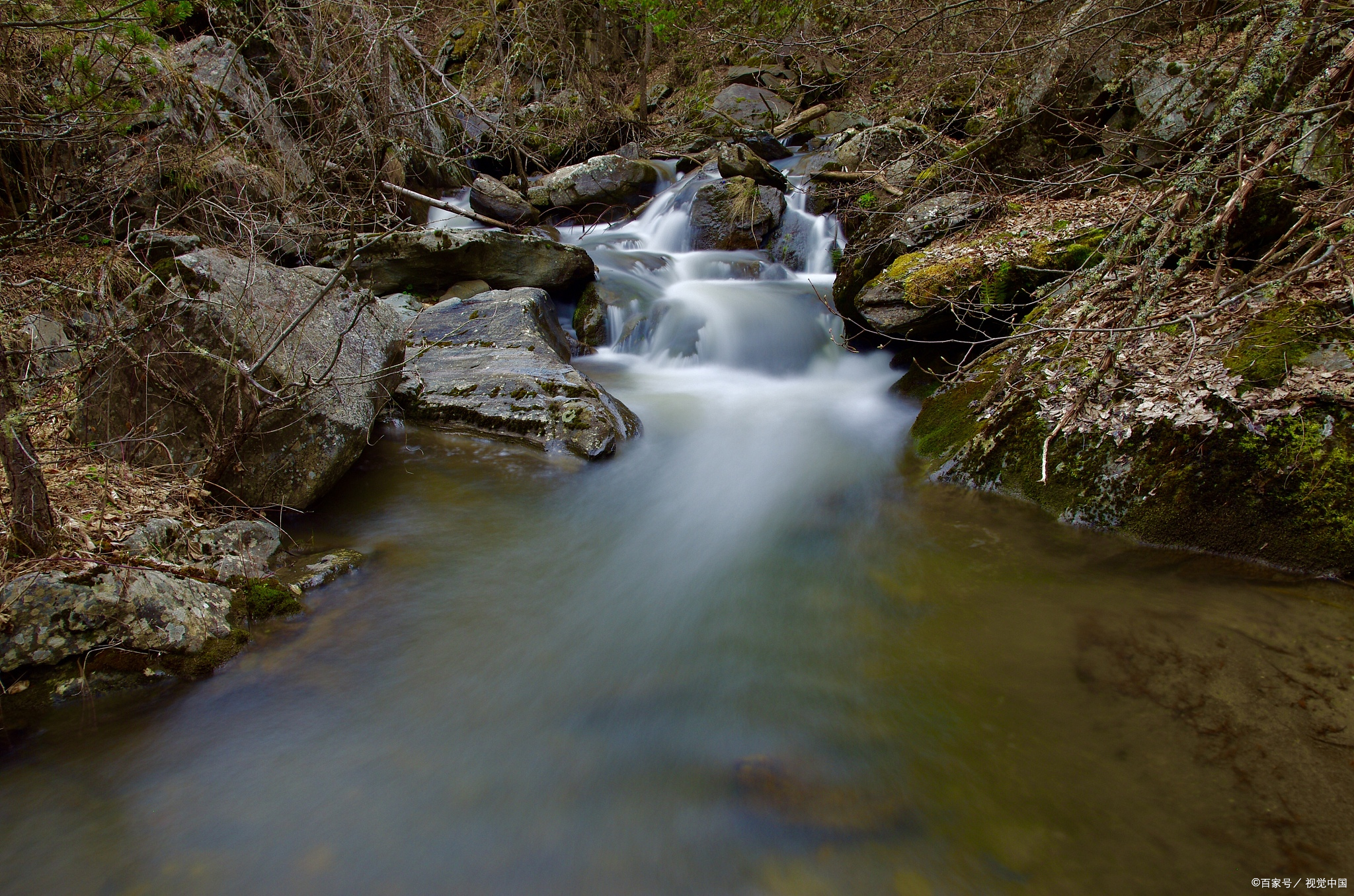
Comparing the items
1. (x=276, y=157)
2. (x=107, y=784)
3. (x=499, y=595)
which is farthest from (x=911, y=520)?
(x=276, y=157)

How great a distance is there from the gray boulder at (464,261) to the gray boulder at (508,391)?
5.15 feet

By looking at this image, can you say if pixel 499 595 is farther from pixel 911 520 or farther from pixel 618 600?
pixel 911 520

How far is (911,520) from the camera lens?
175 inches

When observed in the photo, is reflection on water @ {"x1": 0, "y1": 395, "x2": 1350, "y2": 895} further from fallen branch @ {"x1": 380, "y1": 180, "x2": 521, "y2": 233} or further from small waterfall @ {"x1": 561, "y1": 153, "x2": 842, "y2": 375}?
small waterfall @ {"x1": 561, "y1": 153, "x2": 842, "y2": 375}

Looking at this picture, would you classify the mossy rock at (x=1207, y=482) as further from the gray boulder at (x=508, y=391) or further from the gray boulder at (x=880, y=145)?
the gray boulder at (x=880, y=145)

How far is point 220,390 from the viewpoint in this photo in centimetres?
404

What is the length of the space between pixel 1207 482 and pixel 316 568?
5134mm

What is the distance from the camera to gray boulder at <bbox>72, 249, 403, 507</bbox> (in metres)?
3.83

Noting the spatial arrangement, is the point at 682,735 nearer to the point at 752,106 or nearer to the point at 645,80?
the point at 752,106

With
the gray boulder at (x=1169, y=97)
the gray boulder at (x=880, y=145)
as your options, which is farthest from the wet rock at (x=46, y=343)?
the gray boulder at (x=880, y=145)

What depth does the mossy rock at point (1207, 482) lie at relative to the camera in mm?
3240

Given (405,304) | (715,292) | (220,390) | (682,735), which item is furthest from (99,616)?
(715,292)

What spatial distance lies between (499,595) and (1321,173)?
5.83 metres

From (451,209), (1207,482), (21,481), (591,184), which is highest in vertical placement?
(591,184)
